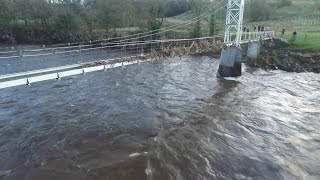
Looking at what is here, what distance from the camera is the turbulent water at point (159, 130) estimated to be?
1198 centimetres

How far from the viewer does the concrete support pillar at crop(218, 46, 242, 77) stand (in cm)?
2647

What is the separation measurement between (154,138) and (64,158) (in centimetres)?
416

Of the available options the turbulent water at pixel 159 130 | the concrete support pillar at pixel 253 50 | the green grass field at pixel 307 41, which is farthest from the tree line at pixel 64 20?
the turbulent water at pixel 159 130

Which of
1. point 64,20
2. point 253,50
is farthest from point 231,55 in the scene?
point 64,20

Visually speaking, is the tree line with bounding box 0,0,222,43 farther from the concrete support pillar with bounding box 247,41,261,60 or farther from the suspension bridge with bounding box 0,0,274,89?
the suspension bridge with bounding box 0,0,274,89

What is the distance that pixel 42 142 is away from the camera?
13.8 m

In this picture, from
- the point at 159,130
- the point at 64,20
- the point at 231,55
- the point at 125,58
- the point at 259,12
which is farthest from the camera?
the point at 259,12

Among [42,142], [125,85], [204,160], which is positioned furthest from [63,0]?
[204,160]

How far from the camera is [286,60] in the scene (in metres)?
31.2

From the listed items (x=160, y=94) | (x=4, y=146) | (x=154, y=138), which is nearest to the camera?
(x=4, y=146)

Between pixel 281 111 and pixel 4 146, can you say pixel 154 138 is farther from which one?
pixel 281 111

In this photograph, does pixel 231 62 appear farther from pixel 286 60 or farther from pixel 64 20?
pixel 64 20

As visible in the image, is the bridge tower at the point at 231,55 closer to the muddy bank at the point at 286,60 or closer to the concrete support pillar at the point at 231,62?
Answer: the concrete support pillar at the point at 231,62

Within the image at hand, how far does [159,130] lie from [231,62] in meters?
13.7
